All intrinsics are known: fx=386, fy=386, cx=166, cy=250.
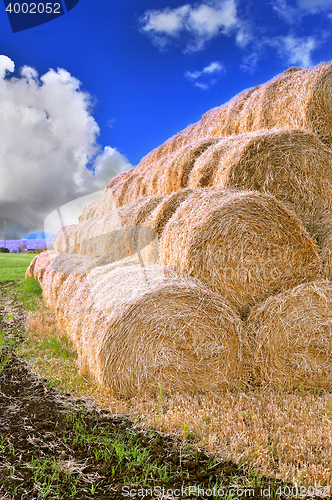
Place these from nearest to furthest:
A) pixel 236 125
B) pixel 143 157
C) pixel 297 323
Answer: pixel 297 323, pixel 236 125, pixel 143 157

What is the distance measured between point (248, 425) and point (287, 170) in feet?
10.5

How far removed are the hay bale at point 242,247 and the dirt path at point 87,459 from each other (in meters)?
1.76

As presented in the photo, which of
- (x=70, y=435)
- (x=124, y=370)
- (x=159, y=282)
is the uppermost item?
(x=159, y=282)

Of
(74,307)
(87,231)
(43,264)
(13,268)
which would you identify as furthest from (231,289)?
(13,268)

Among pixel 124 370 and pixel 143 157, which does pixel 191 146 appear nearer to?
pixel 124 370

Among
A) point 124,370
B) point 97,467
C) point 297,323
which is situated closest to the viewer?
point 97,467

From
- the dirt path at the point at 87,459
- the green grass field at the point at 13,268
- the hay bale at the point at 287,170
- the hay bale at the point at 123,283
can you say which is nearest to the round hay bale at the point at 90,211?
the hay bale at the point at 123,283

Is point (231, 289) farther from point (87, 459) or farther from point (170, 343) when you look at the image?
point (87, 459)

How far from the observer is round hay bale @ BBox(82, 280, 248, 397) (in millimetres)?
3957

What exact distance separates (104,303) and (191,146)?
13.2 feet

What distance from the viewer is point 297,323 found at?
4344 mm

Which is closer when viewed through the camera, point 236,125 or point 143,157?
point 236,125

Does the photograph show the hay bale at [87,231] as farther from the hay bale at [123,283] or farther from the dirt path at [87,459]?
the dirt path at [87,459]

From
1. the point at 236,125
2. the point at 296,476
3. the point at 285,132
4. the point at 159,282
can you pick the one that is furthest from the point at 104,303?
the point at 236,125
